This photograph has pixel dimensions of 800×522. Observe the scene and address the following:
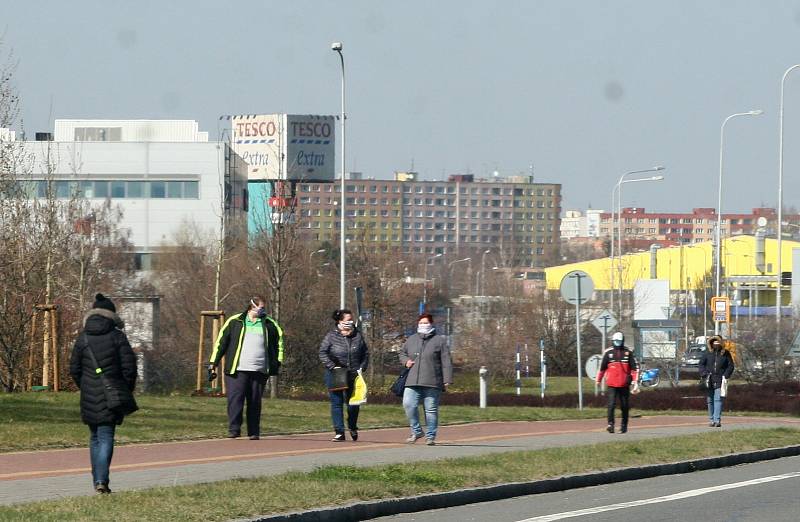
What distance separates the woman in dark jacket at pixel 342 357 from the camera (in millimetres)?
18781

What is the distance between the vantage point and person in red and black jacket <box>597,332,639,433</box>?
23.4 meters

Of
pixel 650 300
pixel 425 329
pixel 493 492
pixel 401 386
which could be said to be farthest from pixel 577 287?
pixel 650 300

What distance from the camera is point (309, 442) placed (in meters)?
18.8

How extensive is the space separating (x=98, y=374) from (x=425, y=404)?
730cm

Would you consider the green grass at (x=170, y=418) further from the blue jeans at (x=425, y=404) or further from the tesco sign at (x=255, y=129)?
the tesco sign at (x=255, y=129)

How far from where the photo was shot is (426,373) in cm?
1864

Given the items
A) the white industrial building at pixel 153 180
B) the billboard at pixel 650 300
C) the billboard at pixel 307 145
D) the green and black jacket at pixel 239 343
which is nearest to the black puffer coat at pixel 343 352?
the green and black jacket at pixel 239 343

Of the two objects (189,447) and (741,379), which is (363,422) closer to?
(189,447)

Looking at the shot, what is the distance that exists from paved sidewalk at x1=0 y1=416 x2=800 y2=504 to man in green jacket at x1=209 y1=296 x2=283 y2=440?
1.20ft

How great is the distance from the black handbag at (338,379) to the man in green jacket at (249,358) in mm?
733

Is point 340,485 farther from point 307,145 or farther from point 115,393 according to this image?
point 307,145

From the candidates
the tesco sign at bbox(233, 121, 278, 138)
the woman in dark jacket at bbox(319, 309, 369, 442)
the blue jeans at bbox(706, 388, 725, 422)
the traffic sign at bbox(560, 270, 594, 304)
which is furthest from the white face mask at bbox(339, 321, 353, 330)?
the tesco sign at bbox(233, 121, 278, 138)

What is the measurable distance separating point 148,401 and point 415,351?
7291 mm

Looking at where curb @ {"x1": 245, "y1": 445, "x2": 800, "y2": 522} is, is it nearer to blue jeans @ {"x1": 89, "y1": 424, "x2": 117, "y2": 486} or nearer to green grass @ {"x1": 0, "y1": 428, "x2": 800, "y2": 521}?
green grass @ {"x1": 0, "y1": 428, "x2": 800, "y2": 521}
